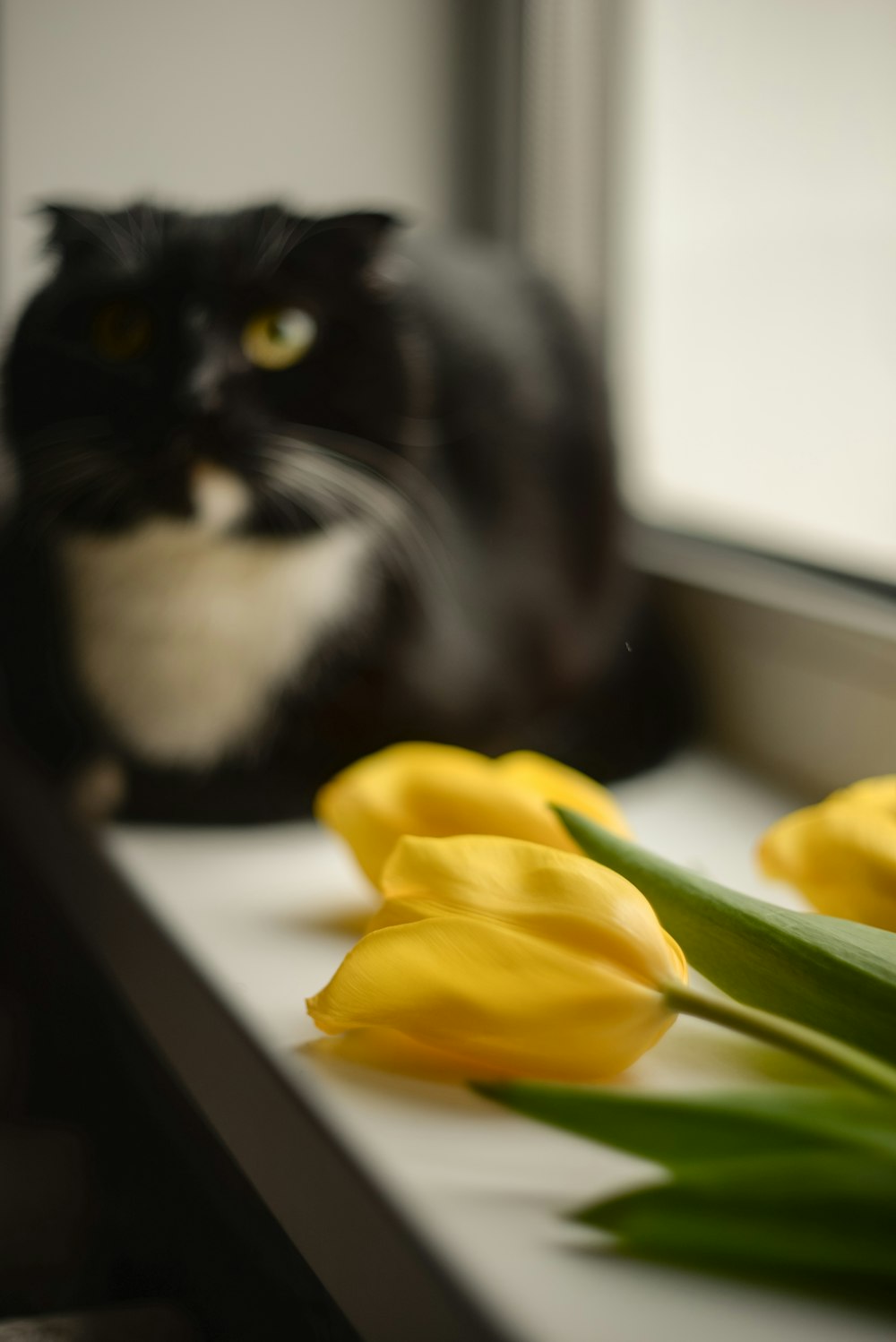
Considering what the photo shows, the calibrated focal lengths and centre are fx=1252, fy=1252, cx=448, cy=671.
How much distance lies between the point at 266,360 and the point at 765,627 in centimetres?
33

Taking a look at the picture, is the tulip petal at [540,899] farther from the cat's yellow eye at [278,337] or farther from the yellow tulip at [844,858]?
the cat's yellow eye at [278,337]

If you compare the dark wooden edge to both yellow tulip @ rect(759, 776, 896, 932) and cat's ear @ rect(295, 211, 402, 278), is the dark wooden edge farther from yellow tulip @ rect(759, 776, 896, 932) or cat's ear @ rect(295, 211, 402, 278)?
cat's ear @ rect(295, 211, 402, 278)

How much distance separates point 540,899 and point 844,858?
0.12 metres

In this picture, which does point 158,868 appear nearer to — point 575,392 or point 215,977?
point 215,977

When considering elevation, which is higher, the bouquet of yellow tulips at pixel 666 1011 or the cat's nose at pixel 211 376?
the cat's nose at pixel 211 376

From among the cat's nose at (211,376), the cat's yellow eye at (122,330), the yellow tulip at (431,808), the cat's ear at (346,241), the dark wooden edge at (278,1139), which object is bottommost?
the dark wooden edge at (278,1139)

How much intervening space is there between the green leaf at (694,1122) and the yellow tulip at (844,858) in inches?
4.1

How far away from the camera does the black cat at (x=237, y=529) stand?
593 millimetres

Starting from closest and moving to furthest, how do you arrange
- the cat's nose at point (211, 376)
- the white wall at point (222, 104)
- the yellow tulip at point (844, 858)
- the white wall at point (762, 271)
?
the yellow tulip at point (844, 858) → the cat's nose at point (211, 376) → the white wall at point (762, 271) → the white wall at point (222, 104)

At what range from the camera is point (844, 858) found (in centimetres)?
37

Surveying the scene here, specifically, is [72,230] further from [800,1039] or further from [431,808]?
[800,1039]

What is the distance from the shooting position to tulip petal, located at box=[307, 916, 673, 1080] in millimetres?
290

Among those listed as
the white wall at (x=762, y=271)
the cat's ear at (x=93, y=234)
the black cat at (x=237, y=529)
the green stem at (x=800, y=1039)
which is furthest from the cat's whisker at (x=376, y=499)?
the green stem at (x=800, y=1039)

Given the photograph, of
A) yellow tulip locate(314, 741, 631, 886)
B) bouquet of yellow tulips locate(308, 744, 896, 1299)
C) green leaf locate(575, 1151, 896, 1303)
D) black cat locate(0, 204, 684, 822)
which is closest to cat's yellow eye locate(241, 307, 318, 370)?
black cat locate(0, 204, 684, 822)
